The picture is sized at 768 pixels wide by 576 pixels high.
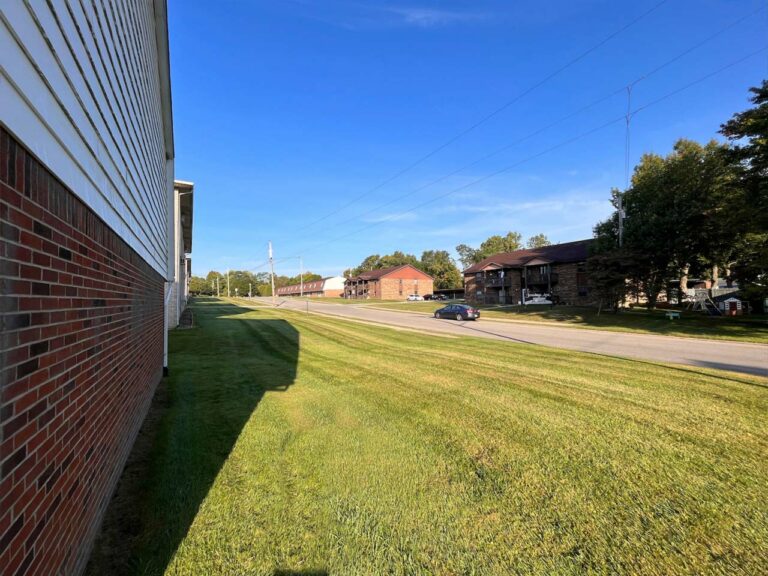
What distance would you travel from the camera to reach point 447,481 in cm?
359

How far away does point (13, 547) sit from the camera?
153 centimetres

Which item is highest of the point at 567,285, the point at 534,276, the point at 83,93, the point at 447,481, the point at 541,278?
the point at 534,276

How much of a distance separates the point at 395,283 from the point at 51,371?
71.4m

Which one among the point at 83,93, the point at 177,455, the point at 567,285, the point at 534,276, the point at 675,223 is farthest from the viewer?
the point at 534,276

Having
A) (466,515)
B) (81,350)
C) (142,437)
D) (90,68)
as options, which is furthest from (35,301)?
(142,437)

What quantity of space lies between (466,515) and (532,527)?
0.47m

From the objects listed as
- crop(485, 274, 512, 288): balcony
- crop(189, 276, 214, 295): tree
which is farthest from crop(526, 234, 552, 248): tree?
crop(189, 276, 214, 295): tree

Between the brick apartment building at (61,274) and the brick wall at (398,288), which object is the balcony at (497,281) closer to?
the brick wall at (398,288)

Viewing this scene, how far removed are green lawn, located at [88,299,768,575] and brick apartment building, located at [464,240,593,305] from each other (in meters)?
38.6

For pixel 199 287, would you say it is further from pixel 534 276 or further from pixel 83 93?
pixel 83 93

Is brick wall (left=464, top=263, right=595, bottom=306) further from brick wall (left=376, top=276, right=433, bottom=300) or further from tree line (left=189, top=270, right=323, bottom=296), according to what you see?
tree line (left=189, top=270, right=323, bottom=296)

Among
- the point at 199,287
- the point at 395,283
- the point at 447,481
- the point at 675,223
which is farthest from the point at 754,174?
the point at 199,287

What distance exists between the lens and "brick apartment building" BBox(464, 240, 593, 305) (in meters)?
44.1

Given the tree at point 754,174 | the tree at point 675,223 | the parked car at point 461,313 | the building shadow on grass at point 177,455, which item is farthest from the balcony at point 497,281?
the building shadow on grass at point 177,455
